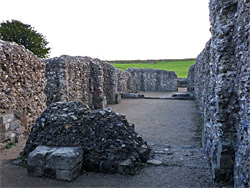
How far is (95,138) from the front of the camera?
4.33 m

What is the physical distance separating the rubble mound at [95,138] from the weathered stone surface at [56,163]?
0.33 m

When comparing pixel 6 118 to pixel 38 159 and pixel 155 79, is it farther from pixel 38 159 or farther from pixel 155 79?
pixel 155 79

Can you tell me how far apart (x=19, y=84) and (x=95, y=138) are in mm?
3474

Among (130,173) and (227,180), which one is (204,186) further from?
(130,173)

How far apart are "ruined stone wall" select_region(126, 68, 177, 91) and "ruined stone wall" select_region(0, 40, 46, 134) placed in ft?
70.6

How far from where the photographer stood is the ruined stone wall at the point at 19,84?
18.4 feet

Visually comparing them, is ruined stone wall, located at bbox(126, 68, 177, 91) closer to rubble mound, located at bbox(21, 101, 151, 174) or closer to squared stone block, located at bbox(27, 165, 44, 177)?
rubble mound, located at bbox(21, 101, 151, 174)

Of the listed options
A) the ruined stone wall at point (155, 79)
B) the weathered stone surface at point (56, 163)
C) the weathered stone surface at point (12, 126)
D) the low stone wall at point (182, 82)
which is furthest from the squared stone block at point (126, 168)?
the low stone wall at point (182, 82)

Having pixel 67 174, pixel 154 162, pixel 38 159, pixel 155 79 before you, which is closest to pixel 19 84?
pixel 38 159

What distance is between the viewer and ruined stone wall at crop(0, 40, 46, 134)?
18.4 ft

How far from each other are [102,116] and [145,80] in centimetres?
2424

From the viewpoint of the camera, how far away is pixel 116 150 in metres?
4.18

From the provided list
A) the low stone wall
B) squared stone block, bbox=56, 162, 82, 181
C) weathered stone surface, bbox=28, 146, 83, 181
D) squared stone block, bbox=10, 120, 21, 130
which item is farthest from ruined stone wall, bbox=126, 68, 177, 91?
squared stone block, bbox=56, 162, 82, 181

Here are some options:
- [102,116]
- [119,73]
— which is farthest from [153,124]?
[119,73]
